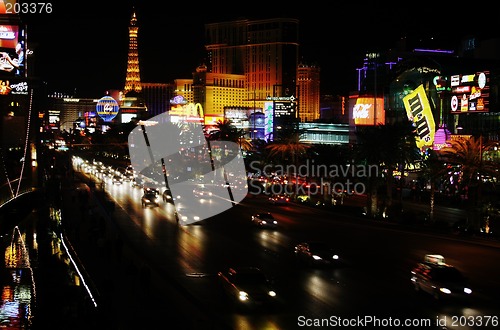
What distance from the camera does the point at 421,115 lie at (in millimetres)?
78688

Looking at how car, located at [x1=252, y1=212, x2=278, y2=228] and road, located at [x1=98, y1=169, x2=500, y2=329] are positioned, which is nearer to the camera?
road, located at [x1=98, y1=169, x2=500, y2=329]

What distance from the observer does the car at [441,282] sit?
2188 centimetres

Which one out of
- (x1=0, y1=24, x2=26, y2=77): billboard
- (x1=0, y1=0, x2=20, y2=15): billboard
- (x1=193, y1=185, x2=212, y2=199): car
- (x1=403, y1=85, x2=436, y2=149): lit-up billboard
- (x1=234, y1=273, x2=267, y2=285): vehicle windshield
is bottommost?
(x1=193, y1=185, x2=212, y2=199): car

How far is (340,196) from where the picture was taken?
62.9m

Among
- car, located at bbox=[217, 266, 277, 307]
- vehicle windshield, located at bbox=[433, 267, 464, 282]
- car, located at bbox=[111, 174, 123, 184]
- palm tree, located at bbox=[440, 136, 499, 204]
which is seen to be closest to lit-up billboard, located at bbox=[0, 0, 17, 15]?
car, located at bbox=[111, 174, 123, 184]

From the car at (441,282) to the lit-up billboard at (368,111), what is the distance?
229 ft

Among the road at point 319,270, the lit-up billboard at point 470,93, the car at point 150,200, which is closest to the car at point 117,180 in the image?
the car at point 150,200

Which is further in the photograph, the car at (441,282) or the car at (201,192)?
the car at (201,192)

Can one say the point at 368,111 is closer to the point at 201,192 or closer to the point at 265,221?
the point at 201,192

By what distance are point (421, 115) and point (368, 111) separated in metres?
15.6

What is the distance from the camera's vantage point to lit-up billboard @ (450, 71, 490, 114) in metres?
67.9

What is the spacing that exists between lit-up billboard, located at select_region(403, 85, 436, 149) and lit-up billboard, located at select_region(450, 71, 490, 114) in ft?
13.5

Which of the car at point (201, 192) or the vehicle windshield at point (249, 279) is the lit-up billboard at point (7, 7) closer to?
the car at point (201, 192)

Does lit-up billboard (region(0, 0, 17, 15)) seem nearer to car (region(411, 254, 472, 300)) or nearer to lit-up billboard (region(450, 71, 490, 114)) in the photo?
lit-up billboard (region(450, 71, 490, 114))
